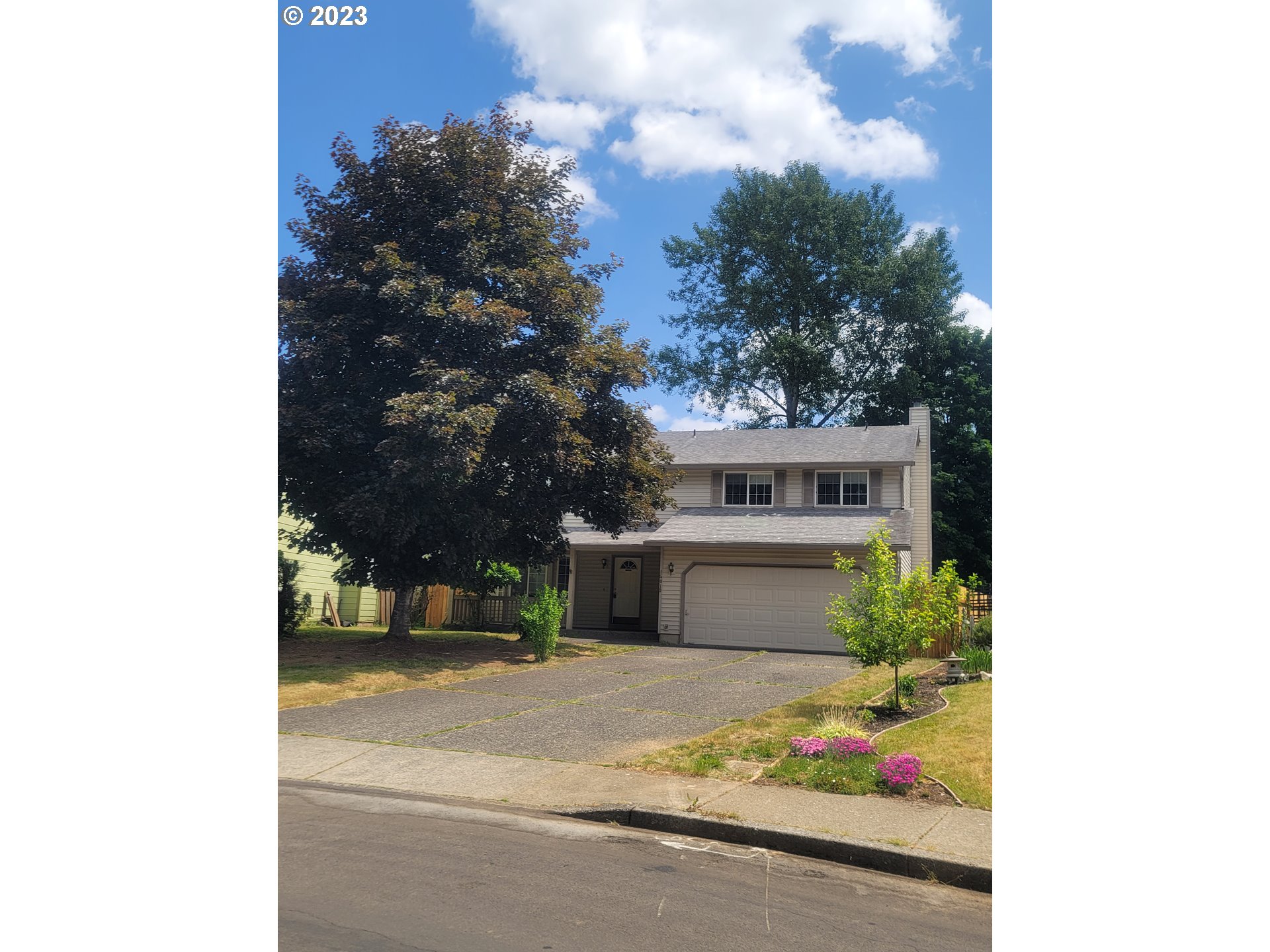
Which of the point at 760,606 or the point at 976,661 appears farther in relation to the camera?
the point at 760,606

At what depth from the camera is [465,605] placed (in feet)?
69.8

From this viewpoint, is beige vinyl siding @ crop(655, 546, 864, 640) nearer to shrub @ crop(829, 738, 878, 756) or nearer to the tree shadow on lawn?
the tree shadow on lawn

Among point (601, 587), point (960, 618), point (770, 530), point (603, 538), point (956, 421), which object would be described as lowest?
point (601, 587)

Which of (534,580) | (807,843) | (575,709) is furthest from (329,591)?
(807,843)

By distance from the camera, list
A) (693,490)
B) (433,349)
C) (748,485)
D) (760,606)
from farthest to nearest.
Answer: (693,490), (748,485), (760,606), (433,349)

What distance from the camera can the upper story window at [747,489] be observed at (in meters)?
19.8

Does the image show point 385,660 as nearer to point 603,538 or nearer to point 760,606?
point 760,606

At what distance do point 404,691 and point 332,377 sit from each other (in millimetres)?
4544

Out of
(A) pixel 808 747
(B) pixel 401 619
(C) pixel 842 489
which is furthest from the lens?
(C) pixel 842 489

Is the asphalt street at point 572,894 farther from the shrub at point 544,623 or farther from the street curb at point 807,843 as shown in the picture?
the shrub at point 544,623

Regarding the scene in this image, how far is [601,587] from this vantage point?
71.4ft

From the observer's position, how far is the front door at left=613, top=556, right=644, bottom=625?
848 inches

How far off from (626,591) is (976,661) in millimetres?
11386

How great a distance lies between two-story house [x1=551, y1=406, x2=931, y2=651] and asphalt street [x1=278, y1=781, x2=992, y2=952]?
11625 mm
